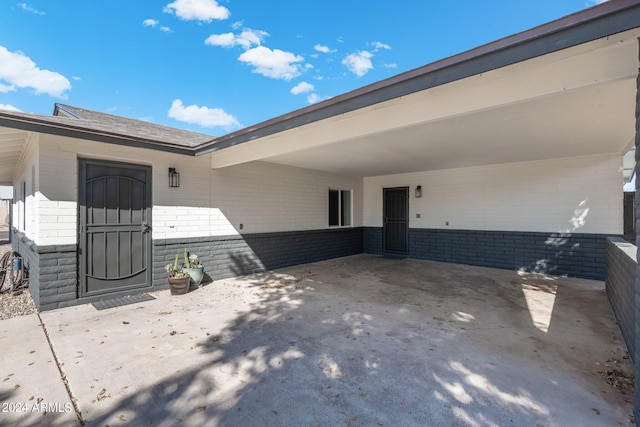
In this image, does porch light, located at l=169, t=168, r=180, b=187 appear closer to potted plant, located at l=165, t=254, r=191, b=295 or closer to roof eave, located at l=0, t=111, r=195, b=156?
roof eave, located at l=0, t=111, r=195, b=156

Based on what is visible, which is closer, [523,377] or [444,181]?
[523,377]

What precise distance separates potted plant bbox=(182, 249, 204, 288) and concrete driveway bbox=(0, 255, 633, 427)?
52 cm

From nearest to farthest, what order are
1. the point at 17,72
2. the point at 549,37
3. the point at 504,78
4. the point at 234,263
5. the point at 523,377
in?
the point at 549,37, the point at 523,377, the point at 504,78, the point at 234,263, the point at 17,72

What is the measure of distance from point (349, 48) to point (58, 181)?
890 centimetres

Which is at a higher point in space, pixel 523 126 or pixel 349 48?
pixel 349 48

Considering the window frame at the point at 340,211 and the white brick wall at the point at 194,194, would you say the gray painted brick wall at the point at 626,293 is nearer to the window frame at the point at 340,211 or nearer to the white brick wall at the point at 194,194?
the white brick wall at the point at 194,194

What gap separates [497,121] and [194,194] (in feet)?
16.3

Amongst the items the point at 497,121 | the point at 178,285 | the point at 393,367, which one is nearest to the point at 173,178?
the point at 178,285

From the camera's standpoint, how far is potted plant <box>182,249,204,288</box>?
516 centimetres

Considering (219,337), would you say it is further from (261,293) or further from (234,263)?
(234,263)

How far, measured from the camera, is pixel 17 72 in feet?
49.3

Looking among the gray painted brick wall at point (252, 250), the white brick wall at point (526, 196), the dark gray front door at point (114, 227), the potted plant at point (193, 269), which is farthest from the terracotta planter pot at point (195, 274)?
the white brick wall at point (526, 196)

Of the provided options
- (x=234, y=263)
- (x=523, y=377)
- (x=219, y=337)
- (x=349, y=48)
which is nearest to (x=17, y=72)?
(x=349, y=48)

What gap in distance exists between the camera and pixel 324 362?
2641mm
